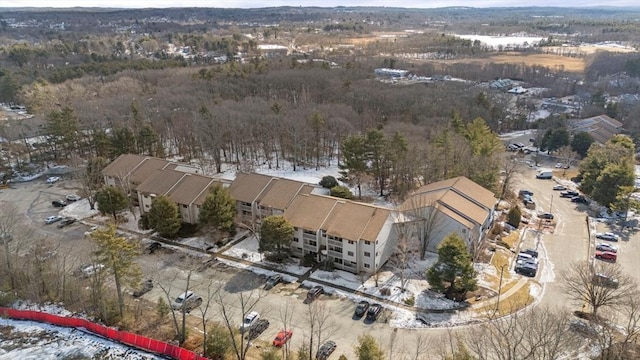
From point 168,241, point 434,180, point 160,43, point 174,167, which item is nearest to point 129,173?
point 174,167

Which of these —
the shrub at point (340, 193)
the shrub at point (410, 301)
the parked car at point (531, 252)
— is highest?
the shrub at point (340, 193)

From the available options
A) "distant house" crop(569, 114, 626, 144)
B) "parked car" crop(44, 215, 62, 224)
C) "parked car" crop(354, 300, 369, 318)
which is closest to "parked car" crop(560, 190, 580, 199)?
"distant house" crop(569, 114, 626, 144)

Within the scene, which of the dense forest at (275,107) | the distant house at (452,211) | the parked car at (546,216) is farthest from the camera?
the dense forest at (275,107)

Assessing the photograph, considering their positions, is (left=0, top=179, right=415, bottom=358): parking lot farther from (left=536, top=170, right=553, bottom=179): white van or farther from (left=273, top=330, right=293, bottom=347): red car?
(left=536, top=170, right=553, bottom=179): white van

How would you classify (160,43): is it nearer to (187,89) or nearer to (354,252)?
(187,89)

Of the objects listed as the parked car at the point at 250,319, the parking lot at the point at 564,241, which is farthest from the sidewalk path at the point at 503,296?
the parked car at the point at 250,319

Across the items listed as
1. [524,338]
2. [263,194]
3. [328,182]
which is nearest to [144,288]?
[263,194]

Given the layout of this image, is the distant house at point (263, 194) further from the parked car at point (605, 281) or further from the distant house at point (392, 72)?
the distant house at point (392, 72)
